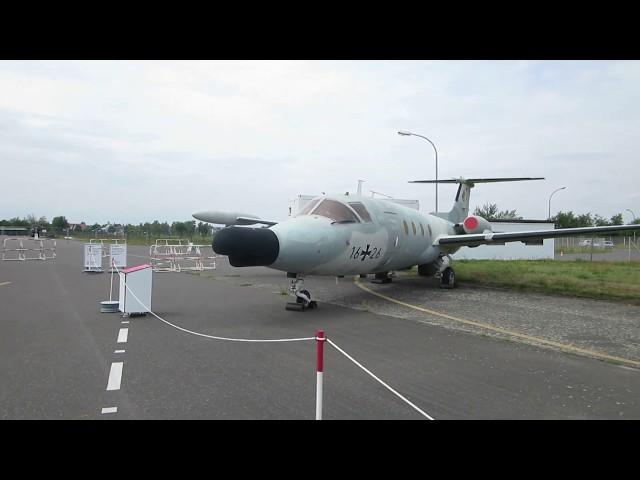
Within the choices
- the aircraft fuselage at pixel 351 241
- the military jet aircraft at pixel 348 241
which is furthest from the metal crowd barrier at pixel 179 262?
the aircraft fuselage at pixel 351 241

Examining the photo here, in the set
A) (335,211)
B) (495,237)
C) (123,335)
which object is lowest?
(123,335)

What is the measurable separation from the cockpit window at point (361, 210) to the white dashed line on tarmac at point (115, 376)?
6364 millimetres

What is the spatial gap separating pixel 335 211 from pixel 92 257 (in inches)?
586

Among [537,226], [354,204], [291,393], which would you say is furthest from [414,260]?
[537,226]

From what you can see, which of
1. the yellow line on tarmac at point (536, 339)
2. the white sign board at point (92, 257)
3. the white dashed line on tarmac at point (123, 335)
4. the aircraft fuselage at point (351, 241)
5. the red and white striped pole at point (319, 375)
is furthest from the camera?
the white sign board at point (92, 257)

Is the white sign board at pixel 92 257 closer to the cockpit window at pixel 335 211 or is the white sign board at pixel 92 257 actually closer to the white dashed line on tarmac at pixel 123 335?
the white dashed line on tarmac at pixel 123 335

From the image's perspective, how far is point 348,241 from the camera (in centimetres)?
973

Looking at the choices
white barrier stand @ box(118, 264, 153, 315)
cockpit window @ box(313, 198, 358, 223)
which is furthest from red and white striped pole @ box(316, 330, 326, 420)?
white barrier stand @ box(118, 264, 153, 315)

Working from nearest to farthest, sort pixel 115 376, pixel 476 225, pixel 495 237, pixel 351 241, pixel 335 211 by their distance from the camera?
pixel 115 376, pixel 351 241, pixel 335 211, pixel 495 237, pixel 476 225

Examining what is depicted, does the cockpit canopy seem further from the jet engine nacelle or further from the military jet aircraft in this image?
the jet engine nacelle

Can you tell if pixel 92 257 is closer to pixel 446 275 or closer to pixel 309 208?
pixel 309 208

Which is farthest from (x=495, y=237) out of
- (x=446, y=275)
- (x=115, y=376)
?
(x=115, y=376)

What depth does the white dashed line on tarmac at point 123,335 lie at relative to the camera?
6.98 metres
